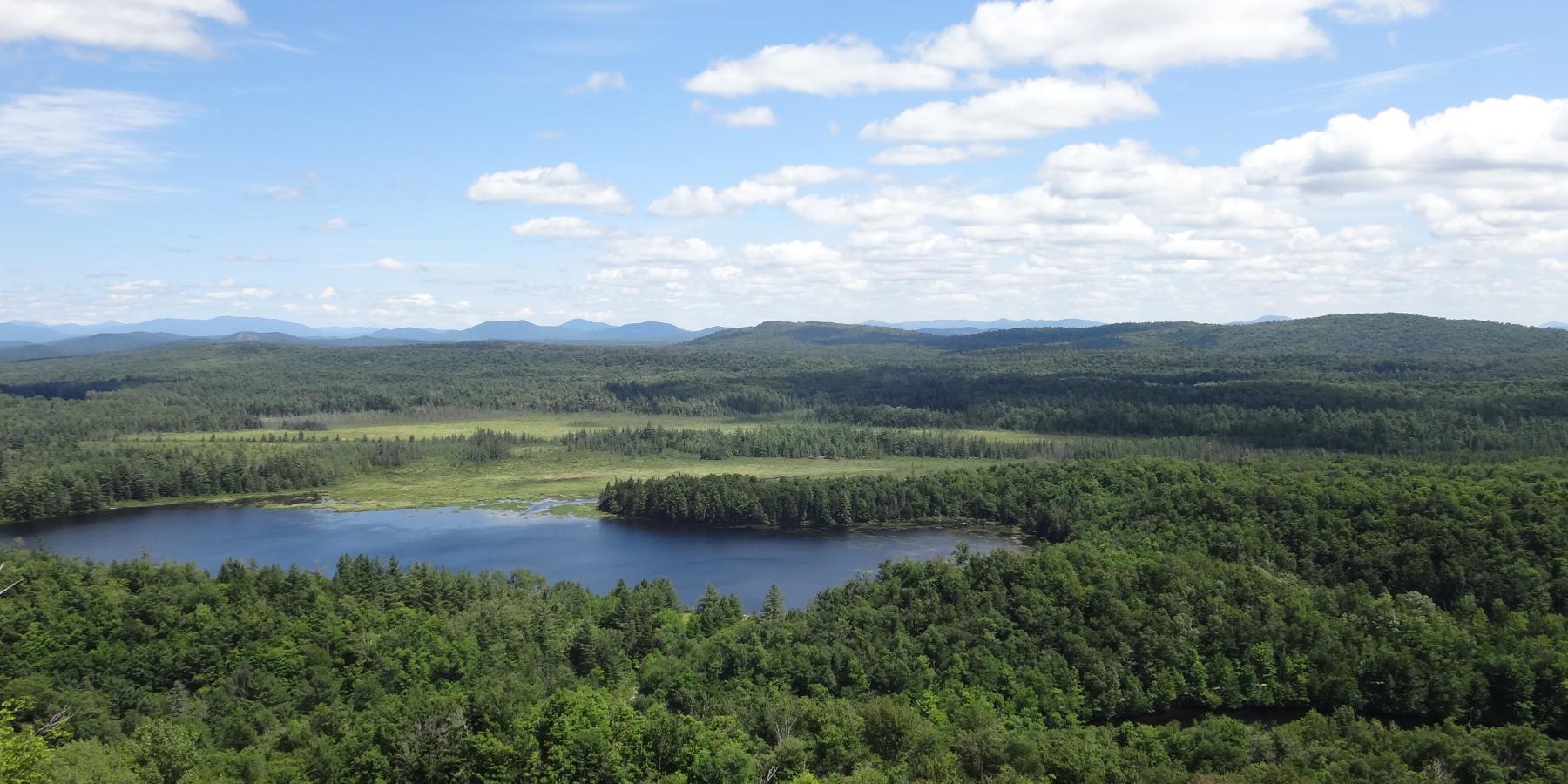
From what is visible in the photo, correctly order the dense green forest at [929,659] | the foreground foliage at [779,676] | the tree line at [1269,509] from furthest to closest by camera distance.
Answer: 1. the tree line at [1269,509]
2. the dense green forest at [929,659]
3. the foreground foliage at [779,676]

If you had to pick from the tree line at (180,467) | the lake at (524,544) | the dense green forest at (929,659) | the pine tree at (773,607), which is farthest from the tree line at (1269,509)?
the tree line at (180,467)

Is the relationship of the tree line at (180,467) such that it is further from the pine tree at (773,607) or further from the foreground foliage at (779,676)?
the pine tree at (773,607)

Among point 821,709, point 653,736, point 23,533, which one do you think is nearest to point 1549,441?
point 821,709

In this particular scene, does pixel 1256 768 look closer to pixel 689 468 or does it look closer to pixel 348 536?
pixel 348 536

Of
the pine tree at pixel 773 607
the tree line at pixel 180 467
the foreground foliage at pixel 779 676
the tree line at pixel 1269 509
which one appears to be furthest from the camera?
the tree line at pixel 180 467

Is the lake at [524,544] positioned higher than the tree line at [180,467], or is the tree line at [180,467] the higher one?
the tree line at [180,467]

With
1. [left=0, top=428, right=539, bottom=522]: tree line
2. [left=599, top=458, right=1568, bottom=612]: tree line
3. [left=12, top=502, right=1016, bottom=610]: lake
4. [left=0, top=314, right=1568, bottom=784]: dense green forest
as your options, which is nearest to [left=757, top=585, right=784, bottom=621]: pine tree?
[left=0, top=314, right=1568, bottom=784]: dense green forest

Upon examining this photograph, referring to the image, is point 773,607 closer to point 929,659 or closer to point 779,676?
point 779,676

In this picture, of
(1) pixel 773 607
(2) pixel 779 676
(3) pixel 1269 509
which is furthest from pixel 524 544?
(3) pixel 1269 509

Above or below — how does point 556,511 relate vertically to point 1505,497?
below

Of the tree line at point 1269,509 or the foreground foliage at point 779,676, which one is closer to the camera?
the foreground foliage at point 779,676
